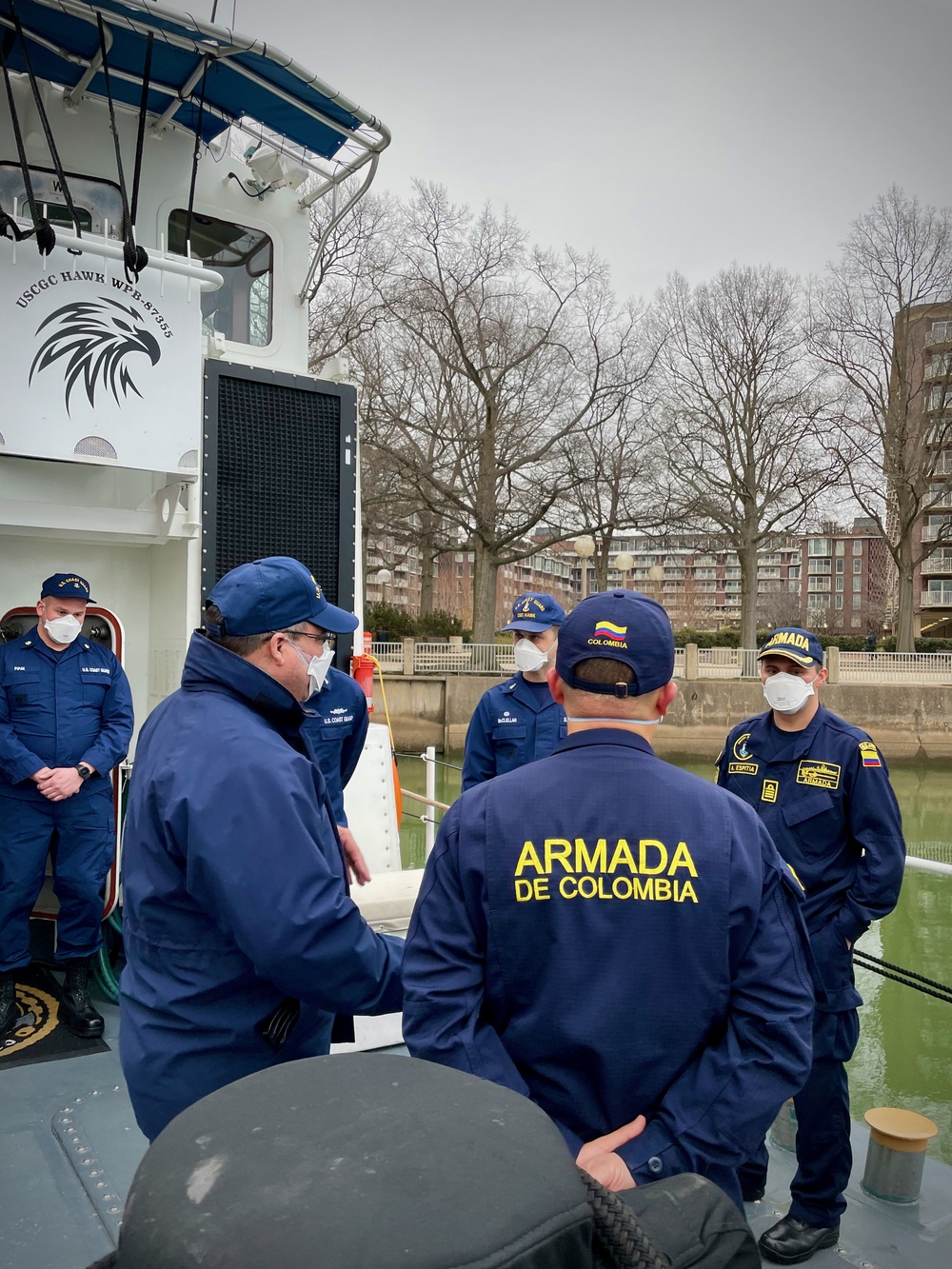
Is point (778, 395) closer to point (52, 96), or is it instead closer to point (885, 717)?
point (885, 717)

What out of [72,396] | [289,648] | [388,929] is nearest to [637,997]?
[289,648]

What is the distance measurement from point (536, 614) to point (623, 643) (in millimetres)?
3126

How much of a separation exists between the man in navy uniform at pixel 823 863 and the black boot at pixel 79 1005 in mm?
2824

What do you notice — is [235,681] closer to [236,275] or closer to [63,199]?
Answer: [63,199]

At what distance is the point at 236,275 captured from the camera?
5988 mm

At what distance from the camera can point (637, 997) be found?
1.62 metres

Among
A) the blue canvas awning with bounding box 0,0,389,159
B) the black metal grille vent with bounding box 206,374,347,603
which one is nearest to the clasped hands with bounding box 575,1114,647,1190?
the black metal grille vent with bounding box 206,374,347,603

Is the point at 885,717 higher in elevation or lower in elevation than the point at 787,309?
lower

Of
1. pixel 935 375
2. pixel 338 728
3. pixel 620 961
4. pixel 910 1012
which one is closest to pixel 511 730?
pixel 338 728

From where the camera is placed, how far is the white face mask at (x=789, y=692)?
3.45m

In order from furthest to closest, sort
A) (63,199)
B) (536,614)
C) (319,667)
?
1. (63,199)
2. (536,614)
3. (319,667)

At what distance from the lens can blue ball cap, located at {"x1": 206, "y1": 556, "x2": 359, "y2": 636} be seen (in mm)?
2123

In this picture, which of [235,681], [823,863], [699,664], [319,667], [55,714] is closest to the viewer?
[235,681]

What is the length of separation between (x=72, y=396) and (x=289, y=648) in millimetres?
3159
